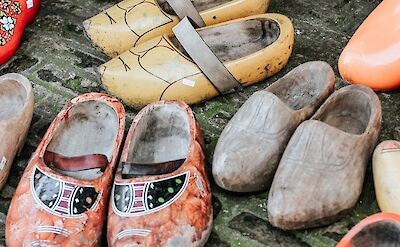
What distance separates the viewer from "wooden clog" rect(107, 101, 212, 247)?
1.55 metres

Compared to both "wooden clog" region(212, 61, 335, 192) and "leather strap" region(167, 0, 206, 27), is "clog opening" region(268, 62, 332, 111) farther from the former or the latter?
"leather strap" region(167, 0, 206, 27)

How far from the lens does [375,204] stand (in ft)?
5.70

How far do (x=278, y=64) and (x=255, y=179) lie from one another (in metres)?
0.46

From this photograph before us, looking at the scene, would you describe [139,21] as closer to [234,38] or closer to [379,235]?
[234,38]

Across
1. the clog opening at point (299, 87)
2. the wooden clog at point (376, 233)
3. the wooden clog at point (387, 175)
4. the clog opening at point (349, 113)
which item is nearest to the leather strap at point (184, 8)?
the clog opening at point (299, 87)

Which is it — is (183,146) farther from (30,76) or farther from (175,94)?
(30,76)

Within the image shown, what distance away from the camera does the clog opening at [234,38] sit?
214cm

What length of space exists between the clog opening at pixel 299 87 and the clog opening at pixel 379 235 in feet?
1.58

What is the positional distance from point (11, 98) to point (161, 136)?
0.42 m

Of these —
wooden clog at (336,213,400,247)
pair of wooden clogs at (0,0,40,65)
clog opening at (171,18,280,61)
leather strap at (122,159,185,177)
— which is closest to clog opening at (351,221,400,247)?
wooden clog at (336,213,400,247)

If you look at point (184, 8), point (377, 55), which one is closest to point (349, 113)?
point (377, 55)

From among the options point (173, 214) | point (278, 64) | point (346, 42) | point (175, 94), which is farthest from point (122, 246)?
point (346, 42)

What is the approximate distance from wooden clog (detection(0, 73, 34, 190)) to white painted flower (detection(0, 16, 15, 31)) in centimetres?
32

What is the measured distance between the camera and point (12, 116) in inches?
74.5
